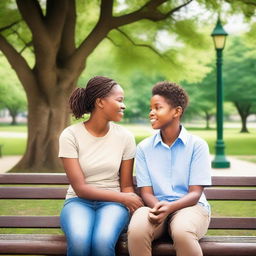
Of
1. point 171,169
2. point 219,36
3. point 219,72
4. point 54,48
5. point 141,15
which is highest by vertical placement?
point 141,15

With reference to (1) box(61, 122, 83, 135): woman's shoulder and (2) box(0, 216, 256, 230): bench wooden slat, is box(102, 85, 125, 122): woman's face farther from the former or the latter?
(2) box(0, 216, 256, 230): bench wooden slat

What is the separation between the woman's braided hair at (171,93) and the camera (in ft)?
12.1

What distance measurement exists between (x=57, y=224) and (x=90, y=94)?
1.08m

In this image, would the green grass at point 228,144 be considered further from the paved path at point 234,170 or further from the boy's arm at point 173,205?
the boy's arm at point 173,205

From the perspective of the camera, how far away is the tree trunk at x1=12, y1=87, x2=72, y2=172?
13.6 meters

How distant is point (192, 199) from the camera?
3506 mm

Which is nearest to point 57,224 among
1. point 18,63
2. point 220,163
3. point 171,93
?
point 171,93

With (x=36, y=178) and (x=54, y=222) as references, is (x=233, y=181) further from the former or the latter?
(x=36, y=178)

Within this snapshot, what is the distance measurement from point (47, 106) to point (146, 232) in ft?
35.5

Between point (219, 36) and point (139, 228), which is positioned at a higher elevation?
point (219, 36)

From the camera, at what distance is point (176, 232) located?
327 cm

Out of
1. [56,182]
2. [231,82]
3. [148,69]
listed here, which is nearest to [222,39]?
[148,69]

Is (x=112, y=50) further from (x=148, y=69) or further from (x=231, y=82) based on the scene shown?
(x=231, y=82)

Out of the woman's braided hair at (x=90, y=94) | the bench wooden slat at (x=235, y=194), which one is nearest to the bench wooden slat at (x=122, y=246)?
the bench wooden slat at (x=235, y=194)
